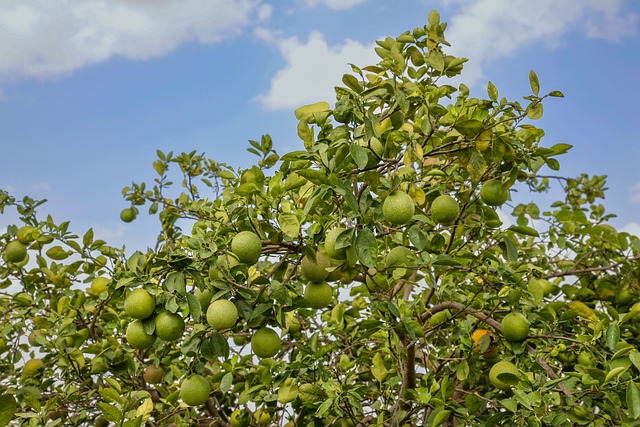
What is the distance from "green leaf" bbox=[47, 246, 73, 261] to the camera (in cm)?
310

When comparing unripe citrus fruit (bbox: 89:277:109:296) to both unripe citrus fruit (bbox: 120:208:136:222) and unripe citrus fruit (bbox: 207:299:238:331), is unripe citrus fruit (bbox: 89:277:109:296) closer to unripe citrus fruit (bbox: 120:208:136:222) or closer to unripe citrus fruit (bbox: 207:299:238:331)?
unripe citrus fruit (bbox: 120:208:136:222)

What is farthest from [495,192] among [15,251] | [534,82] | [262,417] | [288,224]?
[15,251]

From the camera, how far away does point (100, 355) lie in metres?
2.79

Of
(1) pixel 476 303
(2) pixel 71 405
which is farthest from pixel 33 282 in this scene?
(1) pixel 476 303

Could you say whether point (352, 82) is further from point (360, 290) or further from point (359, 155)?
point (360, 290)

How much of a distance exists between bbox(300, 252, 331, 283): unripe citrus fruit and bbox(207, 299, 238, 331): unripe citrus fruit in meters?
0.31

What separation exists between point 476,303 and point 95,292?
2068 millimetres

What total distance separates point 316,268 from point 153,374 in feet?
5.26

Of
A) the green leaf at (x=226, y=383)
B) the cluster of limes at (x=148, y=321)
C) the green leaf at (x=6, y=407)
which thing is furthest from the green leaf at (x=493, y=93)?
the green leaf at (x=6, y=407)

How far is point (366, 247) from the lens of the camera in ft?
5.23

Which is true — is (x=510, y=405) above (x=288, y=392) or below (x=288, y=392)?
below

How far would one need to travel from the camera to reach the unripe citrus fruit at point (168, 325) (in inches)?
67.5

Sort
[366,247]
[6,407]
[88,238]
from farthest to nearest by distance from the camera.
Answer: [88,238]
[366,247]
[6,407]

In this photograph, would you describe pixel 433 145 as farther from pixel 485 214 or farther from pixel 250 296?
pixel 250 296
